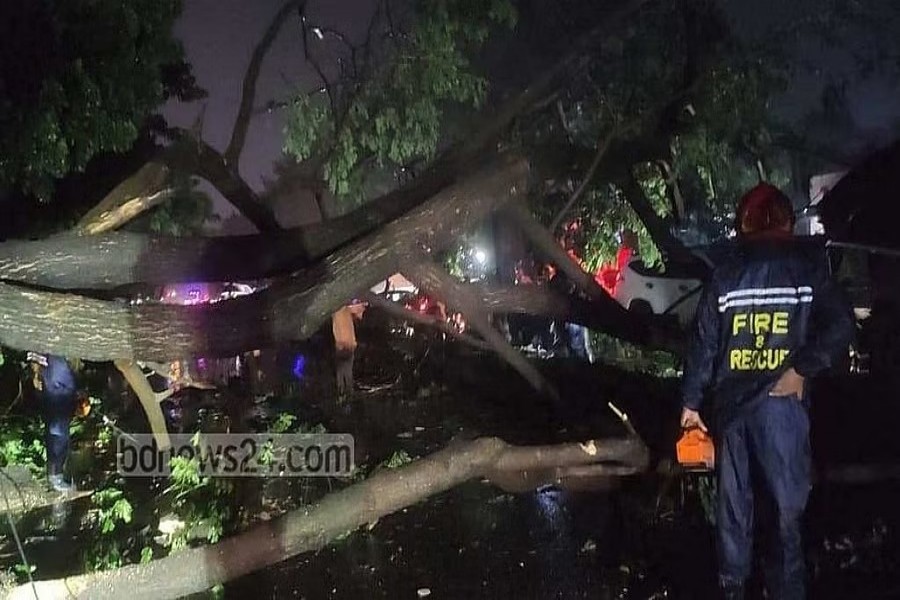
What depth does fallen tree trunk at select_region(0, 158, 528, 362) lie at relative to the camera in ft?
14.4

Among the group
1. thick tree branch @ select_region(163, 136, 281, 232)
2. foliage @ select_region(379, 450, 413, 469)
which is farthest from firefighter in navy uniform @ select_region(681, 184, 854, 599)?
thick tree branch @ select_region(163, 136, 281, 232)

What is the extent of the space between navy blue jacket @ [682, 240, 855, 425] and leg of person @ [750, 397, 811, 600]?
0.11 meters

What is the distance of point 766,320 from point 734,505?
2.69 ft

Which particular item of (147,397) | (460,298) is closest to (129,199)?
(147,397)

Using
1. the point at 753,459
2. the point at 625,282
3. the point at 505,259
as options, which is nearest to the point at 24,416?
the point at 753,459

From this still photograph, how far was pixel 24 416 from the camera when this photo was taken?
9281 mm

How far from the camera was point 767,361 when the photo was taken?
388 cm

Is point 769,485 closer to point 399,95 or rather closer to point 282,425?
point 282,425

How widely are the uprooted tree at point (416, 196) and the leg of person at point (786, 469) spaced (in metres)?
1.94

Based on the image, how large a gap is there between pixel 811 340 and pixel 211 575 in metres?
3.07

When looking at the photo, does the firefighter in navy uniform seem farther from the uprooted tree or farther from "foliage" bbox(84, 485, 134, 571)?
"foliage" bbox(84, 485, 134, 571)

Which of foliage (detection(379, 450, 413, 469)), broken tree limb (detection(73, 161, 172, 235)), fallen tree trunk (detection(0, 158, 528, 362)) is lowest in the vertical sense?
foliage (detection(379, 450, 413, 469))

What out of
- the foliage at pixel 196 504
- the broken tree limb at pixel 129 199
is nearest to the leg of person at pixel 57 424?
the foliage at pixel 196 504

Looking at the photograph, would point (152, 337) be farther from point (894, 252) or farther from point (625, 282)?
point (625, 282)
